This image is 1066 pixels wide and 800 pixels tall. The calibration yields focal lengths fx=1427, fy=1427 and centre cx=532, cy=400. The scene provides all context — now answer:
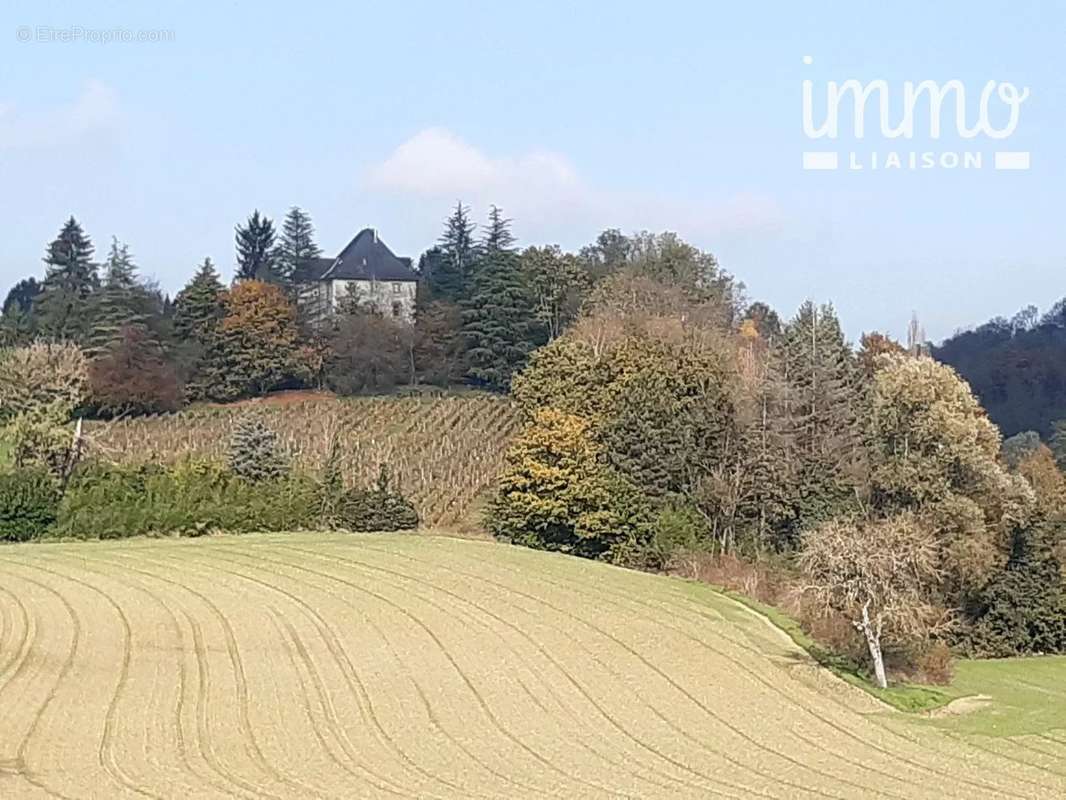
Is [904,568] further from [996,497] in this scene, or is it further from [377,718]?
[996,497]

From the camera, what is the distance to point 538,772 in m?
17.5

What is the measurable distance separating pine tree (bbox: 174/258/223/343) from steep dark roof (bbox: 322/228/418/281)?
1554cm

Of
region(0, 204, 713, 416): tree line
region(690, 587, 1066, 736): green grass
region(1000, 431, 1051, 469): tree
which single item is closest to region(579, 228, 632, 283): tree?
region(0, 204, 713, 416): tree line

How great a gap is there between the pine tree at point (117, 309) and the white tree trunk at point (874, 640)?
4625 cm

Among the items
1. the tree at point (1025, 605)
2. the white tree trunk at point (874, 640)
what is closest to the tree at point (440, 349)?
the tree at point (1025, 605)

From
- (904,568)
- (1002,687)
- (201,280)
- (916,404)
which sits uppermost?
(201,280)

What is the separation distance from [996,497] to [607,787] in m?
26.3

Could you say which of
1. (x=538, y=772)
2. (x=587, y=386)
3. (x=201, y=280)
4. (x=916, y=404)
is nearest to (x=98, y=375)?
(x=201, y=280)

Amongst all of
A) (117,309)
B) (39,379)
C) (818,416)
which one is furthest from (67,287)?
(818,416)

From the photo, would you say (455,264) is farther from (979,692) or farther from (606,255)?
(979,692)

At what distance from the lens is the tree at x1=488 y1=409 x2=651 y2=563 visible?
133 feet

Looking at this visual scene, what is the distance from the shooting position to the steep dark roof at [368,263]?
3374 inches

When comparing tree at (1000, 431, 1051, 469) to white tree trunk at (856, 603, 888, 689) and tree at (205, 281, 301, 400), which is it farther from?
white tree trunk at (856, 603, 888, 689)

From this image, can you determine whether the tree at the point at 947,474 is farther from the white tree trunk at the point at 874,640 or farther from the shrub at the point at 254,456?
the shrub at the point at 254,456
